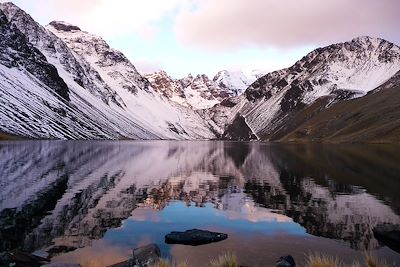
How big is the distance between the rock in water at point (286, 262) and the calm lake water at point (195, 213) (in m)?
1.04

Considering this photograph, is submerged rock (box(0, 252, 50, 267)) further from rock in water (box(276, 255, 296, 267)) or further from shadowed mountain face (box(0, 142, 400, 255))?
rock in water (box(276, 255, 296, 267))

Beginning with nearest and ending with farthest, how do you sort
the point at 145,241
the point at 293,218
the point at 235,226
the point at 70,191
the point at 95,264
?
the point at 95,264 < the point at 145,241 < the point at 235,226 < the point at 293,218 < the point at 70,191

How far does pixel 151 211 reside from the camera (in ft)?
138

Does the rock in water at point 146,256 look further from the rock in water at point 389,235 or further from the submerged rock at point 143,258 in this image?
the rock in water at point 389,235

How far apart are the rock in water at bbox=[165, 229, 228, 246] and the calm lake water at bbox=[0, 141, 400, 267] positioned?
2.16 ft

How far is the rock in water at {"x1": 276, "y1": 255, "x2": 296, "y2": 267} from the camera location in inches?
934

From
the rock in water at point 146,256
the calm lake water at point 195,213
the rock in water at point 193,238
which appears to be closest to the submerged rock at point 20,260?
the calm lake water at point 195,213

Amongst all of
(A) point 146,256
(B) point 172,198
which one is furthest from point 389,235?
(B) point 172,198

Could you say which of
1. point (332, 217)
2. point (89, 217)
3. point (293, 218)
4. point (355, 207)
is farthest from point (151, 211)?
point (355, 207)

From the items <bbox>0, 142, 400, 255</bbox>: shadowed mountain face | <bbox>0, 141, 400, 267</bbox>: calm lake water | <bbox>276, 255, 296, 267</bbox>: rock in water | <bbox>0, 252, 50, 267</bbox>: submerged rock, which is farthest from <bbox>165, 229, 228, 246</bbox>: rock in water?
<bbox>0, 252, 50, 267</bbox>: submerged rock

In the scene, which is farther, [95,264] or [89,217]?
[89,217]

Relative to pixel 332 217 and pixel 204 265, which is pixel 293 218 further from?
pixel 204 265

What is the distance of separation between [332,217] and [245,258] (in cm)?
1509

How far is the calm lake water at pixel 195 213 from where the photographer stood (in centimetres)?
2805
